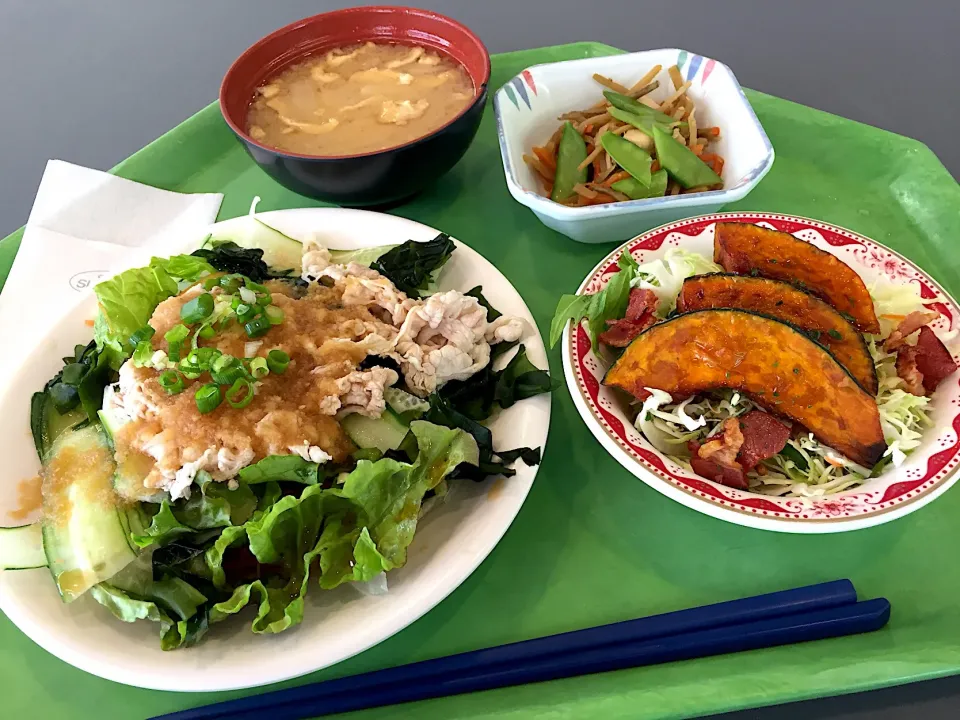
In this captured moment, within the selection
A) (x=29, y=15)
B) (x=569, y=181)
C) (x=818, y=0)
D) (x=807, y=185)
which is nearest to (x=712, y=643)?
(x=569, y=181)

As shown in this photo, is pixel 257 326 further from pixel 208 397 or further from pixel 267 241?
pixel 267 241

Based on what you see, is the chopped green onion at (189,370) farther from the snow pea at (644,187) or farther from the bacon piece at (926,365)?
the bacon piece at (926,365)

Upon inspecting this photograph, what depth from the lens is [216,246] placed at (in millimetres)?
1943

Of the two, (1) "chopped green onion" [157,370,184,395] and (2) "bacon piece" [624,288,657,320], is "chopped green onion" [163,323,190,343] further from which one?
(2) "bacon piece" [624,288,657,320]

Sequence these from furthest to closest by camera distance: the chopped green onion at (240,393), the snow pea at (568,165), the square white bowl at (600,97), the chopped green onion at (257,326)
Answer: the snow pea at (568,165)
the square white bowl at (600,97)
the chopped green onion at (257,326)
the chopped green onion at (240,393)

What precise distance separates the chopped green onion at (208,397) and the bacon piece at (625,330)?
0.85m

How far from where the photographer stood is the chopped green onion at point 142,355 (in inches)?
58.4

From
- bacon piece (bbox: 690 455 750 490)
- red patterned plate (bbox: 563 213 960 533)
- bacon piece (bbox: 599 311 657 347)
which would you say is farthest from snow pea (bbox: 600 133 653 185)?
bacon piece (bbox: 690 455 750 490)

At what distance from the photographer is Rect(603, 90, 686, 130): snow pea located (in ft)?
6.86

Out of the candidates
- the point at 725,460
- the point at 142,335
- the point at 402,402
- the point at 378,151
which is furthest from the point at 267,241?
the point at 725,460

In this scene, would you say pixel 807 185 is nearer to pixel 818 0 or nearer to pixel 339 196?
pixel 339 196

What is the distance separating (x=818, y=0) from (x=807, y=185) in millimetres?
1815

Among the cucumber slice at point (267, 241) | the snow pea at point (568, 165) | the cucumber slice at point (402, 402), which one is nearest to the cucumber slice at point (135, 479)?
the cucumber slice at point (402, 402)

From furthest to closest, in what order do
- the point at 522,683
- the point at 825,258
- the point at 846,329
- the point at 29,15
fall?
the point at 29,15, the point at 825,258, the point at 846,329, the point at 522,683
